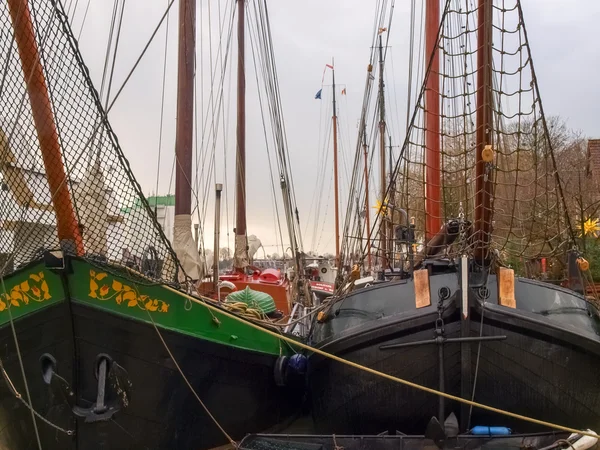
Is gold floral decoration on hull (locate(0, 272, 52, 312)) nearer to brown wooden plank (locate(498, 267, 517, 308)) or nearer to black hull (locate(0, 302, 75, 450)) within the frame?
black hull (locate(0, 302, 75, 450))

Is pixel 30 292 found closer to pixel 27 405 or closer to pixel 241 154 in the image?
pixel 27 405

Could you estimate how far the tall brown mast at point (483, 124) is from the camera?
4.43 meters

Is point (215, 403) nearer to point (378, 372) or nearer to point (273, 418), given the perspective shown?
point (273, 418)

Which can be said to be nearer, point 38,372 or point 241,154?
point 38,372

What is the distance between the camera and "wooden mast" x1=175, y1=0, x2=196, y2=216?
819cm

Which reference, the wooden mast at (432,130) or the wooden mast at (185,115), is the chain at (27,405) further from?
the wooden mast at (432,130)

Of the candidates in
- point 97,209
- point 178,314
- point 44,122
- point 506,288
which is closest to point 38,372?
point 178,314

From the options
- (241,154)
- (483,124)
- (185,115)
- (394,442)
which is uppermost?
(185,115)

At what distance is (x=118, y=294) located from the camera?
4.41 metres

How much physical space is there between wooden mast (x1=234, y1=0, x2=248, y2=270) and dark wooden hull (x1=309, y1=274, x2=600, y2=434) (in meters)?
8.51

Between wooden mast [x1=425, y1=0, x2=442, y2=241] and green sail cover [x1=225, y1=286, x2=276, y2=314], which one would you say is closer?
green sail cover [x1=225, y1=286, x2=276, y2=314]

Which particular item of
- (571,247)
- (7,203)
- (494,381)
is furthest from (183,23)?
(494,381)

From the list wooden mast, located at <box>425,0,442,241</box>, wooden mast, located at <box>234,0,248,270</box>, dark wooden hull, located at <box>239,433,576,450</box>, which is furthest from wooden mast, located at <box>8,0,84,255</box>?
wooden mast, located at <box>234,0,248,270</box>

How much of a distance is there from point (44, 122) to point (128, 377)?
206cm
